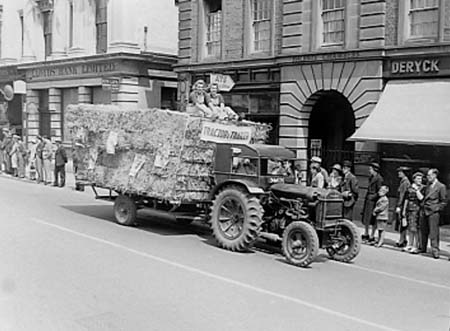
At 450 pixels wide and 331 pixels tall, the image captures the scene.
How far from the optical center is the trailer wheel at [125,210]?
13.8m

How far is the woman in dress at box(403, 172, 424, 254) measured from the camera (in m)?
12.8

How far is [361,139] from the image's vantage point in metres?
16.1

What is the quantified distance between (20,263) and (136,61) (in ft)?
66.4

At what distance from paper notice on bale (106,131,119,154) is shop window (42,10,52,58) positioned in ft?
74.4

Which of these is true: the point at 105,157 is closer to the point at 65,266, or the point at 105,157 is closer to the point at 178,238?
the point at 178,238

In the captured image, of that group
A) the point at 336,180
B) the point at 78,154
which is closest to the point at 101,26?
the point at 78,154

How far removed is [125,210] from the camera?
14.0 metres

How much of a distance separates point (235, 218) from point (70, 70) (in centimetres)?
2250

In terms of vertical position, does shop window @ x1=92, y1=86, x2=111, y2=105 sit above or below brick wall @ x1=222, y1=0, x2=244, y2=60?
below

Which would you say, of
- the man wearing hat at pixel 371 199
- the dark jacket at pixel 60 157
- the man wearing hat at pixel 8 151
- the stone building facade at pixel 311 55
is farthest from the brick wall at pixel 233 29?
the man wearing hat at pixel 8 151

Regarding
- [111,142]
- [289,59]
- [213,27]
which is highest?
[213,27]

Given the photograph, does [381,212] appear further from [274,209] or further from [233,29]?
[233,29]

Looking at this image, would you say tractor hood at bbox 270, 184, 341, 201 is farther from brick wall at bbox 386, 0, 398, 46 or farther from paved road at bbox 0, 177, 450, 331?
brick wall at bbox 386, 0, 398, 46

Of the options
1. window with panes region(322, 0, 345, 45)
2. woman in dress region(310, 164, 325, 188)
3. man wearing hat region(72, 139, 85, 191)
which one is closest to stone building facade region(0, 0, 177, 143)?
window with panes region(322, 0, 345, 45)
